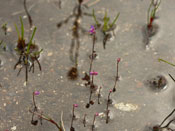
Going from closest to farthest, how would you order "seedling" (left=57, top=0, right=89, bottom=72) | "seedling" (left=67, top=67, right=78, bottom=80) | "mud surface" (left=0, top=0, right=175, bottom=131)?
"mud surface" (left=0, top=0, right=175, bottom=131)
"seedling" (left=67, top=67, right=78, bottom=80)
"seedling" (left=57, top=0, right=89, bottom=72)

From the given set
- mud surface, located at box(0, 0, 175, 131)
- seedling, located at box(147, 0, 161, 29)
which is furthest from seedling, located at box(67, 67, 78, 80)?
seedling, located at box(147, 0, 161, 29)

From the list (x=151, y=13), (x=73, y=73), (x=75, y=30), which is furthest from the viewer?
(x=75, y=30)

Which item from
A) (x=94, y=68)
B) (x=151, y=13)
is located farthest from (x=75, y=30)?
(x=151, y=13)

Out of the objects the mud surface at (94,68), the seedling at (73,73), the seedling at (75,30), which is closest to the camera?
the mud surface at (94,68)

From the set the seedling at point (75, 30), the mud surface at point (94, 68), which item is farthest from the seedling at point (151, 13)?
the seedling at point (75, 30)

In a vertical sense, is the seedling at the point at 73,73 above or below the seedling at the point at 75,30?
below

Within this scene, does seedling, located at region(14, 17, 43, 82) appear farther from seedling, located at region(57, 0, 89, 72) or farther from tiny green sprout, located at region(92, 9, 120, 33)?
tiny green sprout, located at region(92, 9, 120, 33)

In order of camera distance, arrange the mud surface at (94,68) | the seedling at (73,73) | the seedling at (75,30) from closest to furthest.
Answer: the mud surface at (94,68) → the seedling at (73,73) → the seedling at (75,30)

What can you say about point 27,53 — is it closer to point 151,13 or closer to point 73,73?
point 73,73

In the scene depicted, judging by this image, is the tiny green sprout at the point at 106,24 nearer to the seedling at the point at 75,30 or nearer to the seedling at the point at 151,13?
the seedling at the point at 75,30

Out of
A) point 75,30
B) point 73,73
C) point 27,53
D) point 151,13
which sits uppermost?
point 151,13

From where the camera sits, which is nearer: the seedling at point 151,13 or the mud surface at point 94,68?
the mud surface at point 94,68

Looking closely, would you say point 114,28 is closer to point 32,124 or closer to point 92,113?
point 92,113
